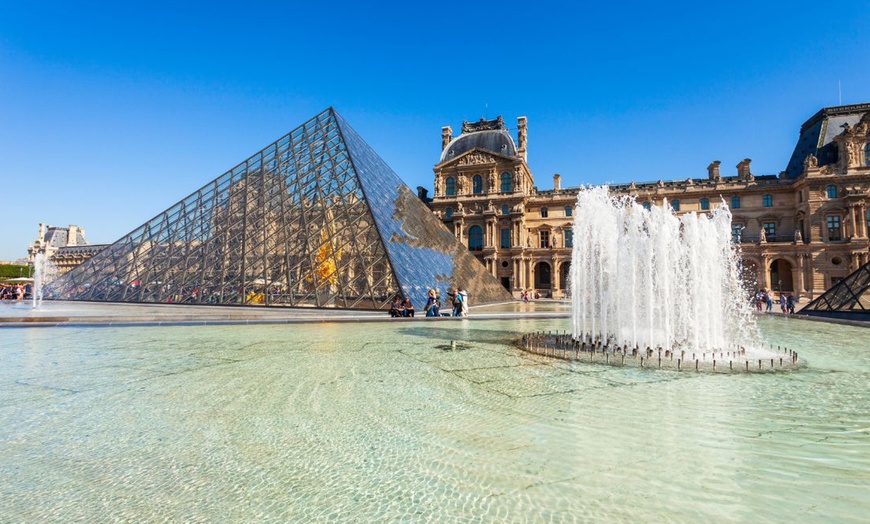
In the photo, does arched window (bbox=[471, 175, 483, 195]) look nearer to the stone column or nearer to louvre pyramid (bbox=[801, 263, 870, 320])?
the stone column

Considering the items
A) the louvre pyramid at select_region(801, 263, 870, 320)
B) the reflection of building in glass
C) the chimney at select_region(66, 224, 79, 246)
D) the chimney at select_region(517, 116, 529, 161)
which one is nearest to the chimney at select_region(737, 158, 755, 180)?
the chimney at select_region(517, 116, 529, 161)

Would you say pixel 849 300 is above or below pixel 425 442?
above

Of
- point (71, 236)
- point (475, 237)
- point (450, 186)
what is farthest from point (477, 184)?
point (71, 236)

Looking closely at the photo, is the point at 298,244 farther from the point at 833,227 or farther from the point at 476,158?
the point at 833,227

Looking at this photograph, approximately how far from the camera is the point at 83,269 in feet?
71.5

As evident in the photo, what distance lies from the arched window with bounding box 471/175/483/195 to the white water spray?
115ft

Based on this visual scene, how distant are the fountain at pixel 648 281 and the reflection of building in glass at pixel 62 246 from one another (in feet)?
266

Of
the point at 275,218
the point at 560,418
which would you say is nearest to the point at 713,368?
the point at 560,418

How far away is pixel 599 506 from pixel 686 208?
4564 centimetres

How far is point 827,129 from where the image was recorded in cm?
3803

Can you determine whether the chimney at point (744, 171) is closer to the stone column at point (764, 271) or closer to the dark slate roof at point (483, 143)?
the stone column at point (764, 271)

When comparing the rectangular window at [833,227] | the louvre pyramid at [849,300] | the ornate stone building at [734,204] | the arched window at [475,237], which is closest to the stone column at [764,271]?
the ornate stone building at [734,204]

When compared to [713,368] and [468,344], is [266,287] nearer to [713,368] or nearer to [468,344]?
[468,344]

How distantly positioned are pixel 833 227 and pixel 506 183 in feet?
91.6
